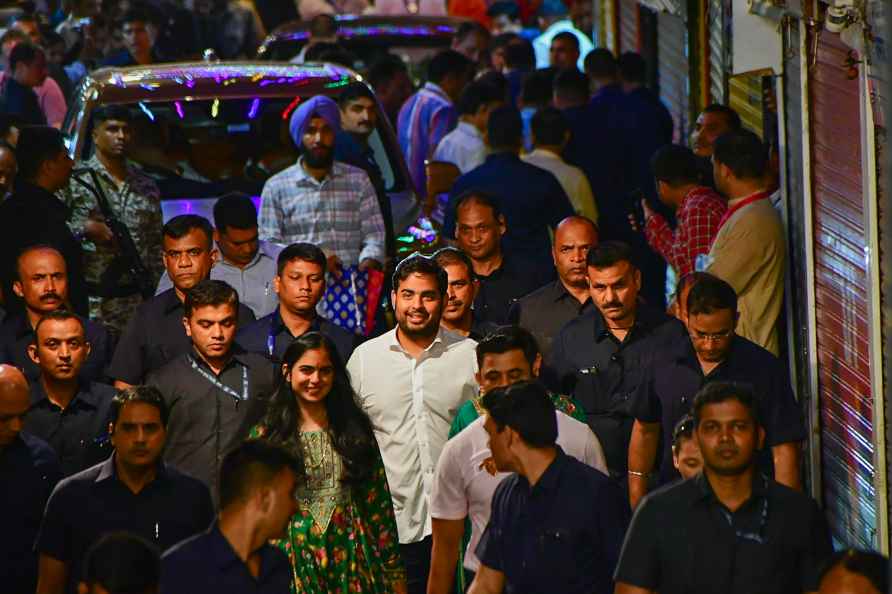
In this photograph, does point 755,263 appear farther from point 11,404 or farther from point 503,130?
point 11,404

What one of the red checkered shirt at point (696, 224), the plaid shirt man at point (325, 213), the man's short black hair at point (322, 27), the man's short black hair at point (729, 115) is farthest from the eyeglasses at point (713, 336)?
the man's short black hair at point (322, 27)

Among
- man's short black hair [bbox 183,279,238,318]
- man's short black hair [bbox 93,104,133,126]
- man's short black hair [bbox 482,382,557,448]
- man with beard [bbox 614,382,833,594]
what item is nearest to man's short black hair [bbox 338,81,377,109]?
man's short black hair [bbox 93,104,133,126]

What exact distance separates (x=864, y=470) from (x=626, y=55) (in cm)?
700

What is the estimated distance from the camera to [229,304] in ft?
28.4

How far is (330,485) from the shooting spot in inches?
309

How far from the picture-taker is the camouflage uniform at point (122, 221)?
11.4m

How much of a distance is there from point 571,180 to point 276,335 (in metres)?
4.18

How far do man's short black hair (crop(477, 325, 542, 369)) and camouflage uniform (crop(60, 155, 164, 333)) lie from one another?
149 inches

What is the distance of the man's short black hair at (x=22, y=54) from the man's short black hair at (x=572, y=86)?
4184 millimetres

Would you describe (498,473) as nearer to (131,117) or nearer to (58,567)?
(58,567)

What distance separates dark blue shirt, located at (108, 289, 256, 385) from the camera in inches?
358

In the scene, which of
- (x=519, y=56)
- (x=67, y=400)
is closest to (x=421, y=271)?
(x=67, y=400)

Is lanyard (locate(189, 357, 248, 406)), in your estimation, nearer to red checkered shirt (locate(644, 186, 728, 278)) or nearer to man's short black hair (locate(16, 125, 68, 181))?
man's short black hair (locate(16, 125, 68, 181))

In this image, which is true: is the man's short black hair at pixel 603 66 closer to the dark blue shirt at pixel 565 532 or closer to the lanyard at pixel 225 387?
the lanyard at pixel 225 387
